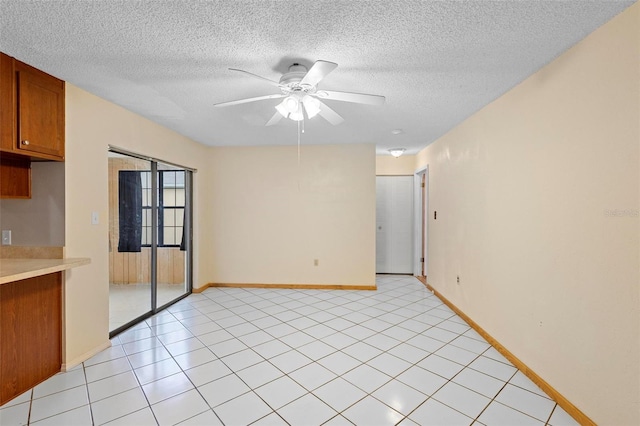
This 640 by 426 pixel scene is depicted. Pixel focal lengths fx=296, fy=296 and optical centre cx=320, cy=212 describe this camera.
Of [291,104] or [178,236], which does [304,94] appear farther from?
[178,236]

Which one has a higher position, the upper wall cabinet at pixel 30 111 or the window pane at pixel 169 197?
the upper wall cabinet at pixel 30 111

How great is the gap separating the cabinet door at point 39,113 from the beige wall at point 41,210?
0.22 meters

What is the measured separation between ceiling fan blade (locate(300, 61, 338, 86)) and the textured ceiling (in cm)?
22

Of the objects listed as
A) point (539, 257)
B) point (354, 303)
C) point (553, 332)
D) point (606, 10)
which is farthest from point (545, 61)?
point (354, 303)

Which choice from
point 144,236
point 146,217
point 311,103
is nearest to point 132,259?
point 144,236

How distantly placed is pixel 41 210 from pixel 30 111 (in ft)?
2.64

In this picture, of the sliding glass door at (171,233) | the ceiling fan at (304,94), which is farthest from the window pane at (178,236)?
the ceiling fan at (304,94)

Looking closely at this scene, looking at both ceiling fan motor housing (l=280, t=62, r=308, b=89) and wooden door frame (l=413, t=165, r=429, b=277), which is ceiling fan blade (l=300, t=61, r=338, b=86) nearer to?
ceiling fan motor housing (l=280, t=62, r=308, b=89)

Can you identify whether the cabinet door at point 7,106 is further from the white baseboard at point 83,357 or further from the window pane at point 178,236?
the window pane at point 178,236

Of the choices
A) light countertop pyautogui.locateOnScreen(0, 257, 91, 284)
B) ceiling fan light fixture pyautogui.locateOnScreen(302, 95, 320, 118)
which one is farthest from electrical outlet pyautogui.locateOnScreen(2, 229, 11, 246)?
ceiling fan light fixture pyautogui.locateOnScreen(302, 95, 320, 118)

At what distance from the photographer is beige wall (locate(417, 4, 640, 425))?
158 cm

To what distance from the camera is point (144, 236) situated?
376cm

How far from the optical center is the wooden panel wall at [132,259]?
330 centimetres

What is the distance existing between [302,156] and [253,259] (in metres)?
1.97
